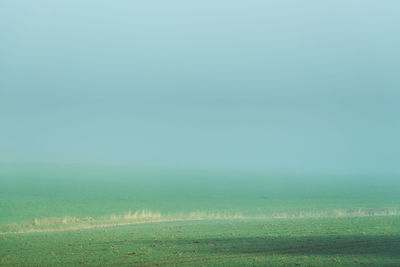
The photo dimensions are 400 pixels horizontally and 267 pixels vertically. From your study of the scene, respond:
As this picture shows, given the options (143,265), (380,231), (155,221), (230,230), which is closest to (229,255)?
(143,265)

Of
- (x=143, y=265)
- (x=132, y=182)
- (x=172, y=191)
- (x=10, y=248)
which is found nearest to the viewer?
(x=143, y=265)

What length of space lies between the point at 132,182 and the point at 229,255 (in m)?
74.8

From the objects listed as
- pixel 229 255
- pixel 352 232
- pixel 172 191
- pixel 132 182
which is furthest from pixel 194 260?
pixel 132 182

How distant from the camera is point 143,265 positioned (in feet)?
59.5

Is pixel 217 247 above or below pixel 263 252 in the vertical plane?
above

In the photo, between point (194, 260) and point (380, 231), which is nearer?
point (194, 260)

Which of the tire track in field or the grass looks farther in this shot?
the grass

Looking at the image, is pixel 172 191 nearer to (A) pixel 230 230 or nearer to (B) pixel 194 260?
(A) pixel 230 230

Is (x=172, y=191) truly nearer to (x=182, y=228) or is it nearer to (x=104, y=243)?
(x=182, y=228)

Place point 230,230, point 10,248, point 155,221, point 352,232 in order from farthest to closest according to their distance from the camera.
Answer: point 155,221 < point 230,230 < point 352,232 < point 10,248

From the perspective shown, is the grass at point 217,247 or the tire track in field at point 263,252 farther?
the grass at point 217,247

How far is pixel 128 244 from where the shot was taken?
2270 cm

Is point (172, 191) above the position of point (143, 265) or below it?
above

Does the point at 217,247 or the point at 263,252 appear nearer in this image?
the point at 263,252
